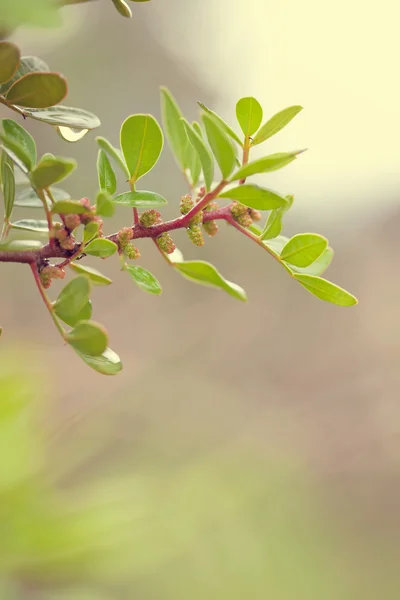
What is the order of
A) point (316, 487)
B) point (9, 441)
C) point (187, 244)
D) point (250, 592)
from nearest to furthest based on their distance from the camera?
point (9, 441) → point (250, 592) → point (316, 487) → point (187, 244)

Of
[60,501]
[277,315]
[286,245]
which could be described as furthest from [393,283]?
[286,245]

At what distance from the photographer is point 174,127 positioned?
0.24 m

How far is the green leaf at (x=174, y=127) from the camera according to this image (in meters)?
0.22

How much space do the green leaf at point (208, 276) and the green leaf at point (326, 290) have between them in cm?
5

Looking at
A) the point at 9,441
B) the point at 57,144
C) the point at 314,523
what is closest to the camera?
the point at 9,441

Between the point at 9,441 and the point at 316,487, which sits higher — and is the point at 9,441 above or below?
above

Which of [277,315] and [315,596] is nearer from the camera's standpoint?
[315,596]

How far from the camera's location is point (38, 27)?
11 cm

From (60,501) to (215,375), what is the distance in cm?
266

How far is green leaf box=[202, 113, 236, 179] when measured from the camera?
18 centimetres

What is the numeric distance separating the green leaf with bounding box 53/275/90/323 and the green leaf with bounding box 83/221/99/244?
27 mm

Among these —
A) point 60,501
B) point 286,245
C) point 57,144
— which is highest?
point 286,245

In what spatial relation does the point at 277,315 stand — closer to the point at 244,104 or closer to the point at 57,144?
the point at 57,144

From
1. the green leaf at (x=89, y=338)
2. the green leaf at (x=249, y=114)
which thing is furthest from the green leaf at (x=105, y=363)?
the green leaf at (x=249, y=114)
